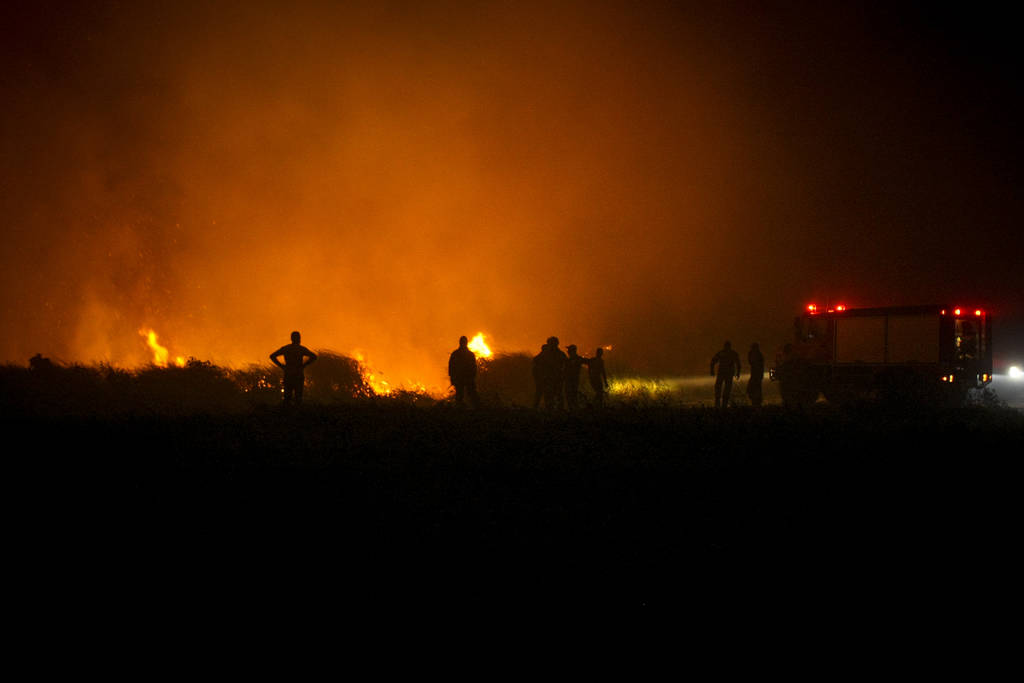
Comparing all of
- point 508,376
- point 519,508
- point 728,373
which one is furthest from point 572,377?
point 519,508

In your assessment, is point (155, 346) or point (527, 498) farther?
point (155, 346)

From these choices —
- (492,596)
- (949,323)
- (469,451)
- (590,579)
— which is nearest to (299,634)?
(492,596)

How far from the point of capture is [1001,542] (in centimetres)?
522

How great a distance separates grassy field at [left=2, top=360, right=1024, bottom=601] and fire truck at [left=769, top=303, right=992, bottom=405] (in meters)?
8.63

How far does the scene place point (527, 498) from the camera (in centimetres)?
604

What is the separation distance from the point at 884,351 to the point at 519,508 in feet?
48.3

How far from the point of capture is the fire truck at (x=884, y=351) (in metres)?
17.1

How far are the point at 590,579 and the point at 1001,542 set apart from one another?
114 inches

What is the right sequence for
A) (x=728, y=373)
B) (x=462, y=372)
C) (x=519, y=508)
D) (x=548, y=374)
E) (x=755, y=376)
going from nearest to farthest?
1. (x=519, y=508)
2. (x=462, y=372)
3. (x=548, y=374)
4. (x=728, y=373)
5. (x=755, y=376)

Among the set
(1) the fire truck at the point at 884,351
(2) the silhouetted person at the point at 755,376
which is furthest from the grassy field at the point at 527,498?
(1) the fire truck at the point at 884,351

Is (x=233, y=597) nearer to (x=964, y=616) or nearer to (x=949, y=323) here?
(x=964, y=616)

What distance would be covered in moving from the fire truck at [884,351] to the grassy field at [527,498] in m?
8.63

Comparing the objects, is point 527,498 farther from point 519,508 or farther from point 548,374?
point 548,374

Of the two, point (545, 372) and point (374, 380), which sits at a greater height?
point (545, 372)
